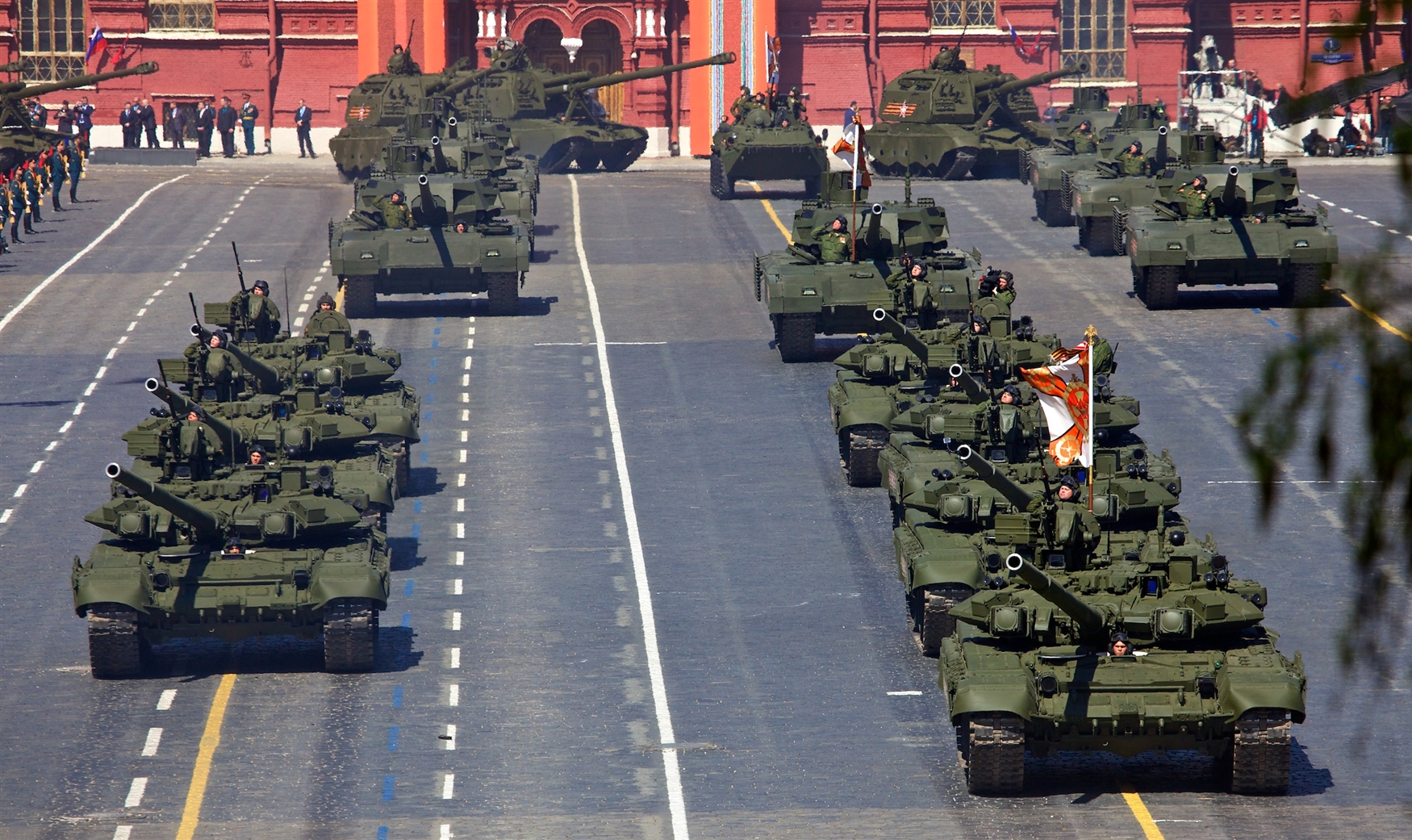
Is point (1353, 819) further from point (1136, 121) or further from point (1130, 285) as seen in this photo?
point (1136, 121)

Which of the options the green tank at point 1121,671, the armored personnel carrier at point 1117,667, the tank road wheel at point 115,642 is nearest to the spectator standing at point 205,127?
the tank road wheel at point 115,642

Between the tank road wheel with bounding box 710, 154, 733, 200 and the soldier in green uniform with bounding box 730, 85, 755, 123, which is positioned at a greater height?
the soldier in green uniform with bounding box 730, 85, 755, 123

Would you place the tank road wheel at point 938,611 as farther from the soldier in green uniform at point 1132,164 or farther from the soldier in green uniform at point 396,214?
the soldier in green uniform at point 1132,164

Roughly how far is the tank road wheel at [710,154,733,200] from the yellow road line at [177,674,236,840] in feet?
114

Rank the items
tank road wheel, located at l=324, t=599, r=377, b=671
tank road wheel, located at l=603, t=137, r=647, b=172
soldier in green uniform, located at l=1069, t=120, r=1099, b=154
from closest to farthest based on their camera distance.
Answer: tank road wheel, located at l=324, t=599, r=377, b=671 < soldier in green uniform, located at l=1069, t=120, r=1099, b=154 < tank road wheel, located at l=603, t=137, r=647, b=172

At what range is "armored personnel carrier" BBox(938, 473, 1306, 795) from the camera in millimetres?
16859

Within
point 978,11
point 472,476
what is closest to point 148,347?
point 472,476

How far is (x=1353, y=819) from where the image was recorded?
54.7 feet

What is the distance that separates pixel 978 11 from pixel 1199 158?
31.1 metres

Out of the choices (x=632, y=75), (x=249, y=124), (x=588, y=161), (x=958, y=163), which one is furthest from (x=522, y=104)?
(x=958, y=163)

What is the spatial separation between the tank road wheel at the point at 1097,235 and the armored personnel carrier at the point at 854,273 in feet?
28.6

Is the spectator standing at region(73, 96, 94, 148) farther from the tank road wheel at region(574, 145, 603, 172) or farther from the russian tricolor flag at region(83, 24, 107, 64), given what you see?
the tank road wheel at region(574, 145, 603, 172)

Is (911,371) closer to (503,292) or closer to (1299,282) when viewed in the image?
(1299,282)

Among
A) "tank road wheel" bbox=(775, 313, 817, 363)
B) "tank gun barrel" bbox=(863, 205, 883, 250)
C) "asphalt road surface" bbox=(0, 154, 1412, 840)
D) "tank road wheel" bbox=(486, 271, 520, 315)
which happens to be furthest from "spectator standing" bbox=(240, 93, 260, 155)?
"tank road wheel" bbox=(775, 313, 817, 363)
